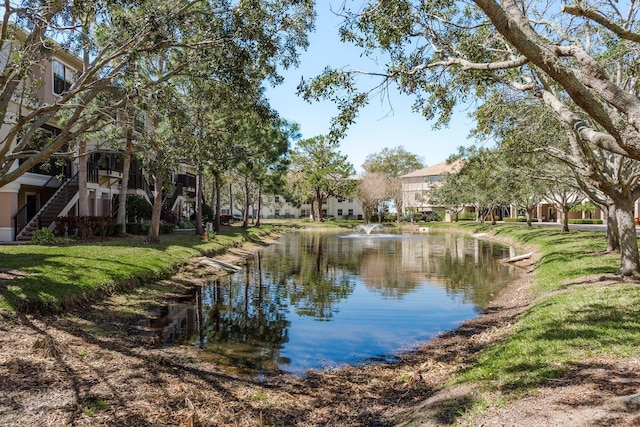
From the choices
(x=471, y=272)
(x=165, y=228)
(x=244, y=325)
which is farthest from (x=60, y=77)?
(x=471, y=272)

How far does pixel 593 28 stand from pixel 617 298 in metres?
7.05

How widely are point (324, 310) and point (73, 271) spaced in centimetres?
670

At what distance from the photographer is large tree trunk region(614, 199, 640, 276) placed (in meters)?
12.7

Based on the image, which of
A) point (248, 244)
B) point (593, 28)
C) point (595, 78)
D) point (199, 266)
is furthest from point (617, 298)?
point (248, 244)

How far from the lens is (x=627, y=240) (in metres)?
12.8

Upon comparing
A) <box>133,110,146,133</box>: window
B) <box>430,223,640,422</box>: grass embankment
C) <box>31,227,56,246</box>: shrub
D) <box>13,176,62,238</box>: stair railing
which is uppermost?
<box>133,110,146,133</box>: window

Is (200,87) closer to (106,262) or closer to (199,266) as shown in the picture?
(106,262)

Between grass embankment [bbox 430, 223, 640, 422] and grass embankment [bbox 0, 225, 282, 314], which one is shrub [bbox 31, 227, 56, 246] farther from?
grass embankment [bbox 430, 223, 640, 422]

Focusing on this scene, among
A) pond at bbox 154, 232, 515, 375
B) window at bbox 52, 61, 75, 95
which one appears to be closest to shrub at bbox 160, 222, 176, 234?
pond at bbox 154, 232, 515, 375

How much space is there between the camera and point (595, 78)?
5902 millimetres

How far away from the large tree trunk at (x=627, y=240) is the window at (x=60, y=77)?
23523 mm

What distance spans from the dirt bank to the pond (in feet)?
2.51

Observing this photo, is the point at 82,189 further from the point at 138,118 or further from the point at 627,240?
the point at 627,240

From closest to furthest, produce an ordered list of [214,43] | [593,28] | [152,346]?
[152,346] < [214,43] < [593,28]
